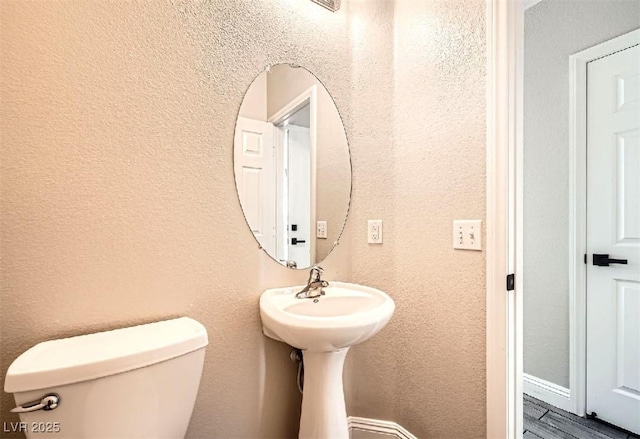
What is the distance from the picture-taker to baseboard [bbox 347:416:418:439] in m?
1.44

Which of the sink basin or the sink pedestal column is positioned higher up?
the sink basin

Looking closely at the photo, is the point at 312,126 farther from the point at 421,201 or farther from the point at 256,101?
the point at 421,201

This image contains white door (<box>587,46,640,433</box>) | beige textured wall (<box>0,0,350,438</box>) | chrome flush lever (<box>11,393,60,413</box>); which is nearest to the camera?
chrome flush lever (<box>11,393,60,413</box>)

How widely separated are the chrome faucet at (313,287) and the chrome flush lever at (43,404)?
0.79m

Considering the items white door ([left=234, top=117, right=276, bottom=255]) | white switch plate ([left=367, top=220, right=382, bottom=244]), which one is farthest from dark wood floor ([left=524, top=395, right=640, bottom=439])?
white door ([left=234, top=117, right=276, bottom=255])

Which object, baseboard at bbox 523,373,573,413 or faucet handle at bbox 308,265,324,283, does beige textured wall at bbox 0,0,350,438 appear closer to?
faucet handle at bbox 308,265,324,283

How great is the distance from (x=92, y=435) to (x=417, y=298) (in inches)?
46.9

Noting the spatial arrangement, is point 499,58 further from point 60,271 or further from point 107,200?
point 60,271

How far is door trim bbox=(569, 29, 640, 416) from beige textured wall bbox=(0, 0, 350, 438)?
1663 mm

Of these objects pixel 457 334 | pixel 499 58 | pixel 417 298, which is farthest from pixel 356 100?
pixel 457 334

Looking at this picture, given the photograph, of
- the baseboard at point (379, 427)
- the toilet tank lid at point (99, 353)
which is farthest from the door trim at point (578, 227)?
the toilet tank lid at point (99, 353)

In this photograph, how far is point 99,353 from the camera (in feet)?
2.69

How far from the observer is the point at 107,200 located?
100 cm

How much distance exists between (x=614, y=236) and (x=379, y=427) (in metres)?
1.61
